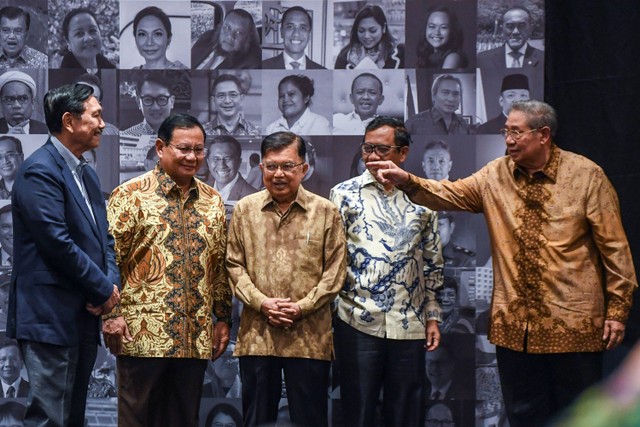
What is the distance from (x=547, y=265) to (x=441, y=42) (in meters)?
1.29

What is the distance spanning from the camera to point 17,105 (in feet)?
13.9

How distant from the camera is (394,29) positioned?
13.8 ft

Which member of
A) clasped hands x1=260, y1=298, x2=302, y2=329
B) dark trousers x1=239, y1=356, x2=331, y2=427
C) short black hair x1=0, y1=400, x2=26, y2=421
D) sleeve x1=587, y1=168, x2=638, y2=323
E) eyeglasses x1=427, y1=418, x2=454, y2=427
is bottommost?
eyeglasses x1=427, y1=418, x2=454, y2=427

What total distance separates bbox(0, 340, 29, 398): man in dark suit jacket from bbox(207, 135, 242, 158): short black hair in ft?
4.34

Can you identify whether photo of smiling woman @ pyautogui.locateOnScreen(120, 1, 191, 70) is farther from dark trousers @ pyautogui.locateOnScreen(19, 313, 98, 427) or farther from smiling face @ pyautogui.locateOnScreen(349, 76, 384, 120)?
dark trousers @ pyautogui.locateOnScreen(19, 313, 98, 427)

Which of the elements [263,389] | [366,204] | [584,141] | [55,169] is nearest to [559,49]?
[584,141]

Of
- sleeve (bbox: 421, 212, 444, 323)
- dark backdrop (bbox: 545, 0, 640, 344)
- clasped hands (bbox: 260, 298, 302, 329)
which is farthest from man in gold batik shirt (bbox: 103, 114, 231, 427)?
dark backdrop (bbox: 545, 0, 640, 344)

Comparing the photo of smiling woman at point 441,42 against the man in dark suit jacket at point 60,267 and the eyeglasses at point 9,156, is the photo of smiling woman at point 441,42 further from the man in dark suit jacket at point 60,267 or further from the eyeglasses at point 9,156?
the eyeglasses at point 9,156

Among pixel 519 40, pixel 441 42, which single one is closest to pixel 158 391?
pixel 441 42

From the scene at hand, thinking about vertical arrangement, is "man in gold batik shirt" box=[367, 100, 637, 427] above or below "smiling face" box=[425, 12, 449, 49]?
below

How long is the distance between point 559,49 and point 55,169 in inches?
92.6

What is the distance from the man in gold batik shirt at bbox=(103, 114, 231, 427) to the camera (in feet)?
11.5

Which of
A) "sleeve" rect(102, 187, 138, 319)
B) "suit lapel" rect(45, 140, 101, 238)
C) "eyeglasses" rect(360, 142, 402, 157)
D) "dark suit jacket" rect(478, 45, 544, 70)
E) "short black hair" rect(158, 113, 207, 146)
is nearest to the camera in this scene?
"suit lapel" rect(45, 140, 101, 238)

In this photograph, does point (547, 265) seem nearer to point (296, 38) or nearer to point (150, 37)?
point (296, 38)
